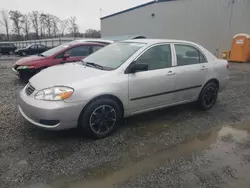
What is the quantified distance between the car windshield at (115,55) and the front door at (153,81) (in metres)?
0.24

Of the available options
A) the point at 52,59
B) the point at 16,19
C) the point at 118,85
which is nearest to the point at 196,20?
the point at 52,59

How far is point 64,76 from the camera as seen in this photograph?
333 centimetres

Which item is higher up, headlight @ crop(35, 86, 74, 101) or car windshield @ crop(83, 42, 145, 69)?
car windshield @ crop(83, 42, 145, 69)

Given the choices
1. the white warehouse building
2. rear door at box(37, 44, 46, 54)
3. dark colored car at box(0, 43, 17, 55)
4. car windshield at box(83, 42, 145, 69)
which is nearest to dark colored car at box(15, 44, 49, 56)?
rear door at box(37, 44, 46, 54)

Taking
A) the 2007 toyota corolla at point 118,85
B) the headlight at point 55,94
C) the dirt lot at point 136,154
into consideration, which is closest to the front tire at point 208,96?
the 2007 toyota corolla at point 118,85

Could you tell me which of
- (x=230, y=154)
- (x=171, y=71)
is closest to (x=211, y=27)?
(x=171, y=71)

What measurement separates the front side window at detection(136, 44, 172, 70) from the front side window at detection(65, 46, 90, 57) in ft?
12.7

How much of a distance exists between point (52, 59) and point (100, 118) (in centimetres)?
425

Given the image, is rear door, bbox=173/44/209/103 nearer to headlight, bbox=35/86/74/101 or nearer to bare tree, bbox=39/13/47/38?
headlight, bbox=35/86/74/101

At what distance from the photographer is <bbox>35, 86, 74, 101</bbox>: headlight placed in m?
2.95

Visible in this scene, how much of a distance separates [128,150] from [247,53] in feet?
41.7

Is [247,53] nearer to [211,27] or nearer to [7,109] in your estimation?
[211,27]

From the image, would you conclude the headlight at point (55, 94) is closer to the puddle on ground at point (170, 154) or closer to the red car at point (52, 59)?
the puddle on ground at point (170, 154)

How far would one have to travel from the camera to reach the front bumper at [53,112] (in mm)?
2893
